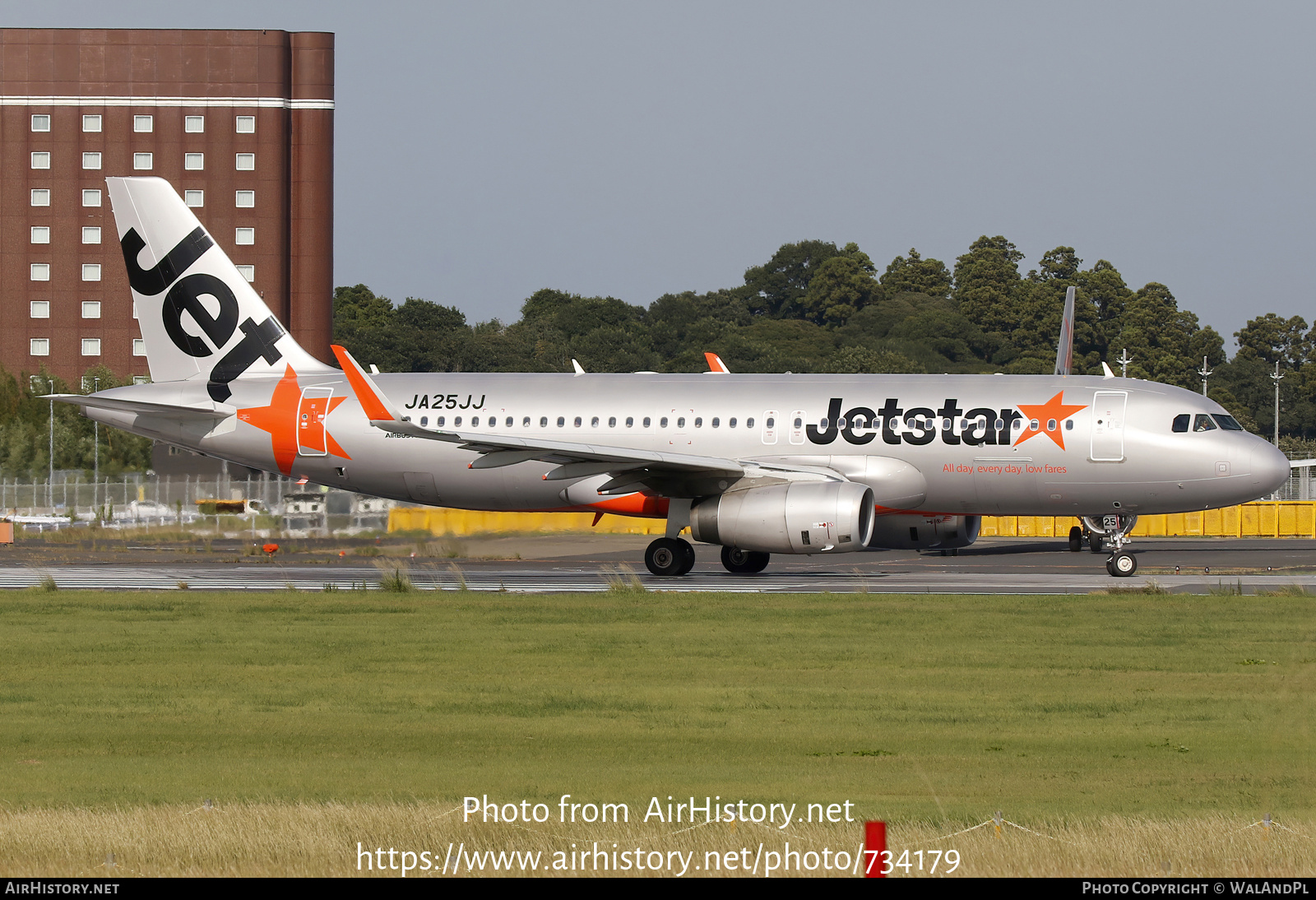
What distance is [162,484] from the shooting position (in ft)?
152

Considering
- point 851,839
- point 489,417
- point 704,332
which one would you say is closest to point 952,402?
point 489,417

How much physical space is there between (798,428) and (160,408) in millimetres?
12546

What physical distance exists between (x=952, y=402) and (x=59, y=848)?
23226 mm

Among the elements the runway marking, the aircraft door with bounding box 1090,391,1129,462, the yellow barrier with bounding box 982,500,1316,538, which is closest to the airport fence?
the runway marking

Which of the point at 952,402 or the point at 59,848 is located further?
the point at 952,402

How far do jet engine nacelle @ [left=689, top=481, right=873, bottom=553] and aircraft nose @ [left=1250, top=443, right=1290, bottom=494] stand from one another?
23.6 ft

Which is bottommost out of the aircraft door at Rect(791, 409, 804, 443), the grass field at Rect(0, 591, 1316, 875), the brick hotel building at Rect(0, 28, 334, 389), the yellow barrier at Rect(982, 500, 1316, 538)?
the yellow barrier at Rect(982, 500, 1316, 538)

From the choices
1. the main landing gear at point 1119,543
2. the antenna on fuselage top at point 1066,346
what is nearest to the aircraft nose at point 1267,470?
the main landing gear at point 1119,543

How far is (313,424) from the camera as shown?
106 feet

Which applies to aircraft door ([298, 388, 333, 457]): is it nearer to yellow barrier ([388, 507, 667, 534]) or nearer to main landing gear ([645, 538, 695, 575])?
yellow barrier ([388, 507, 667, 534])

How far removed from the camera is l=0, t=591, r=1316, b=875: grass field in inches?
404

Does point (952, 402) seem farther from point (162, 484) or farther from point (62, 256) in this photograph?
point (62, 256)

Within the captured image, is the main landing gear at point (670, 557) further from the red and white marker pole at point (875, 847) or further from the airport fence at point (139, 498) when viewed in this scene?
the red and white marker pole at point (875, 847)

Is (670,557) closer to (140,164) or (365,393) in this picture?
(365,393)
